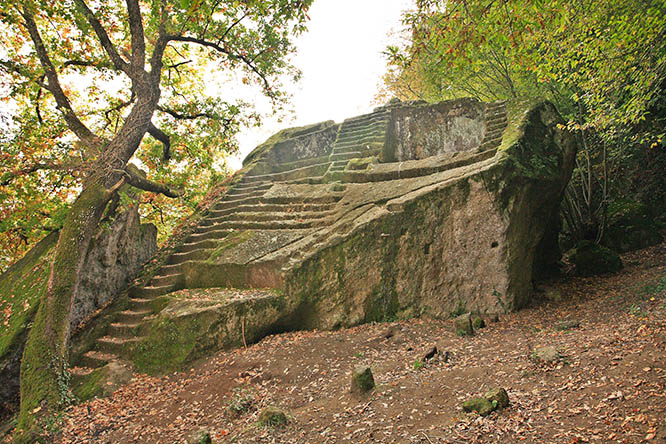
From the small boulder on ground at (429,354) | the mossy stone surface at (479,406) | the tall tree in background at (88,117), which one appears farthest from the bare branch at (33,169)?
the mossy stone surface at (479,406)

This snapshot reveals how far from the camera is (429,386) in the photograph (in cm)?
434

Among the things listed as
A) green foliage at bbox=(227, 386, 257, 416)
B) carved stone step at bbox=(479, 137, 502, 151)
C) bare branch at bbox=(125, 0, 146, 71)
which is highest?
bare branch at bbox=(125, 0, 146, 71)

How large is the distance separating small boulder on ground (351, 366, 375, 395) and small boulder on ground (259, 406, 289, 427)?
0.90 m

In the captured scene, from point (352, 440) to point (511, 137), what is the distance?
22.5ft

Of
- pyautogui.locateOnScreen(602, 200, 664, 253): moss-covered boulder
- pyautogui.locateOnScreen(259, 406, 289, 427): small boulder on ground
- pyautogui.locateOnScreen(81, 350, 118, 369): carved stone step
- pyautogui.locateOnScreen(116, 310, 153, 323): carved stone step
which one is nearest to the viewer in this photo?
pyautogui.locateOnScreen(259, 406, 289, 427): small boulder on ground

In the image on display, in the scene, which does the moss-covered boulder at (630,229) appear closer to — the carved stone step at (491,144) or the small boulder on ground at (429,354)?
the carved stone step at (491,144)

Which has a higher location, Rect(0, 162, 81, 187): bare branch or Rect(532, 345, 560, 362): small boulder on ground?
Rect(0, 162, 81, 187): bare branch

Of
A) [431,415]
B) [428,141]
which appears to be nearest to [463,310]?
[431,415]

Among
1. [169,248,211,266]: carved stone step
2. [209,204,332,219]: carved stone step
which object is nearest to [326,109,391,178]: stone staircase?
[209,204,332,219]: carved stone step

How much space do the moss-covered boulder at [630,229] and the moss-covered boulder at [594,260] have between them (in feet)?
5.46

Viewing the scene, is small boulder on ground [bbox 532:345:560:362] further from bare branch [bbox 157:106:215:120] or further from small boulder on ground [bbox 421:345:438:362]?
bare branch [bbox 157:106:215:120]

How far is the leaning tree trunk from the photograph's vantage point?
5.48 m

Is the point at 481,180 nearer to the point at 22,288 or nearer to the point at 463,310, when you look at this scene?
the point at 463,310

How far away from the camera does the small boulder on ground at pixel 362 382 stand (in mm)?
4469
